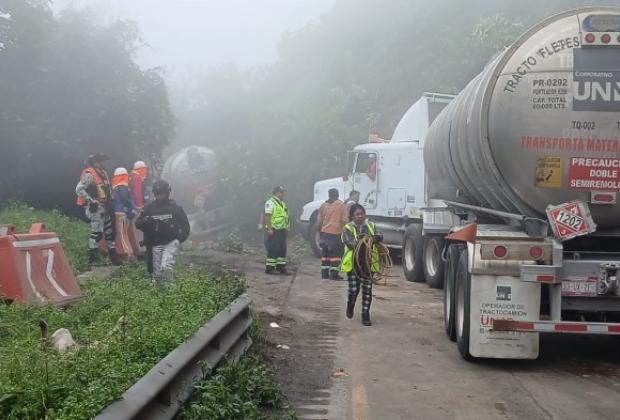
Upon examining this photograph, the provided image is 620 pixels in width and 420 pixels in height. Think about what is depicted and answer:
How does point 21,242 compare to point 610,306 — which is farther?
point 21,242

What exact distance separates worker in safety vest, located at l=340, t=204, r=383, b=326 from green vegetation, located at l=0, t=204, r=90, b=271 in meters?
4.56

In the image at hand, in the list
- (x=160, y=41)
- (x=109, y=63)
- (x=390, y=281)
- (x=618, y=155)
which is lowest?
(x=390, y=281)

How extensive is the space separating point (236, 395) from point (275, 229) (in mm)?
10316

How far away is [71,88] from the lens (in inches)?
874

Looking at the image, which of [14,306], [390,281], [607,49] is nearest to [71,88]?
[390,281]

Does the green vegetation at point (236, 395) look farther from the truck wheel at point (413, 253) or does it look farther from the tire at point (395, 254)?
the tire at point (395, 254)

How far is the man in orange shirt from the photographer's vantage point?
15297mm

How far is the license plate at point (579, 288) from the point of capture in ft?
24.6

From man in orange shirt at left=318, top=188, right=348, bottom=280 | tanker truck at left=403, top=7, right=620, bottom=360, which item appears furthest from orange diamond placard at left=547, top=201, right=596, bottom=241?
man in orange shirt at left=318, top=188, right=348, bottom=280

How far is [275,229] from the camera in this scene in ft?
51.7

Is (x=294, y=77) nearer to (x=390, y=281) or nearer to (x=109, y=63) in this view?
(x=109, y=63)

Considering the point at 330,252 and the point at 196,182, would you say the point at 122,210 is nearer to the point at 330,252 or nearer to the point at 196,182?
the point at 330,252

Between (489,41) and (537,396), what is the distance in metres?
22.3

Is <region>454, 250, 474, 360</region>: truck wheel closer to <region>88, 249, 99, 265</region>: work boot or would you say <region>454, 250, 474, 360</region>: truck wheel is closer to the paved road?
the paved road
